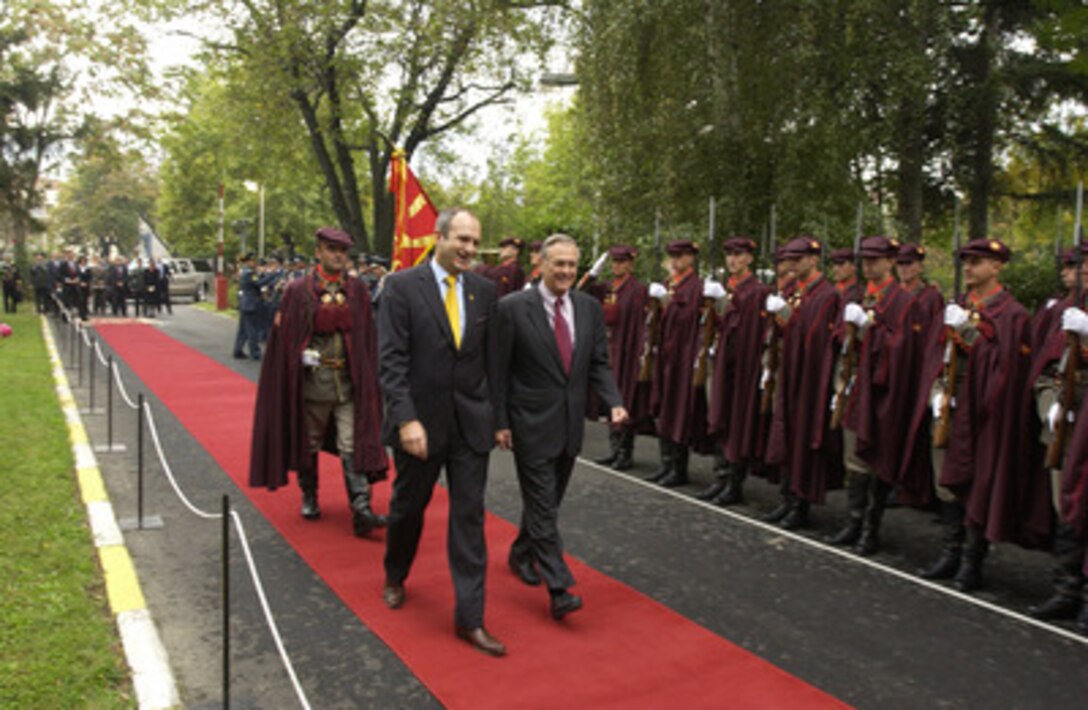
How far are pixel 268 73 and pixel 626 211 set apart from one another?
10393mm

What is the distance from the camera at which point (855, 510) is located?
6.69 m

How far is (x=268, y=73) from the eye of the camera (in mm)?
21516

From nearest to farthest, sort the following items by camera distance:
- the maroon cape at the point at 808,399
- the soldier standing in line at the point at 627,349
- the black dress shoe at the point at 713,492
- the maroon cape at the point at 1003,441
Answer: the maroon cape at the point at 1003,441, the maroon cape at the point at 808,399, the black dress shoe at the point at 713,492, the soldier standing in line at the point at 627,349

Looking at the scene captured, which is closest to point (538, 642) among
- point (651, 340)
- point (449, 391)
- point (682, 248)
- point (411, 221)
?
point (449, 391)

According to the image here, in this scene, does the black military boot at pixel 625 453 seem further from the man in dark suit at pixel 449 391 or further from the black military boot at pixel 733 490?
the man in dark suit at pixel 449 391

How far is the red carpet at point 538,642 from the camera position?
4.26 metres

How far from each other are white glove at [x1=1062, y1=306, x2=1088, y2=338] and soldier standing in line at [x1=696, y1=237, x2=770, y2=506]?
105 inches

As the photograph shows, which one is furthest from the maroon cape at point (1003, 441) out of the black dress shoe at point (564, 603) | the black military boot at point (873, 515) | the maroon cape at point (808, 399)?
the black dress shoe at point (564, 603)

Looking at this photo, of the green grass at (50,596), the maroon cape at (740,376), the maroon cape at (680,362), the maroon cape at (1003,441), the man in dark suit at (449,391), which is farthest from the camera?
the maroon cape at (680,362)

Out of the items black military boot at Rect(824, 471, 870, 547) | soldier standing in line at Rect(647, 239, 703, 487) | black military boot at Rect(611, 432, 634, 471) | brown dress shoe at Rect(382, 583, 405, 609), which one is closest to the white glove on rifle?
soldier standing in line at Rect(647, 239, 703, 487)

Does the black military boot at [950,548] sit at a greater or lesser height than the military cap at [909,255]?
lesser

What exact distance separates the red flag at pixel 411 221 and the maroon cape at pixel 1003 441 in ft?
22.2

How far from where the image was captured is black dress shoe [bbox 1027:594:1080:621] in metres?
5.31

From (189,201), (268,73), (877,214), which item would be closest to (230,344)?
(268,73)
